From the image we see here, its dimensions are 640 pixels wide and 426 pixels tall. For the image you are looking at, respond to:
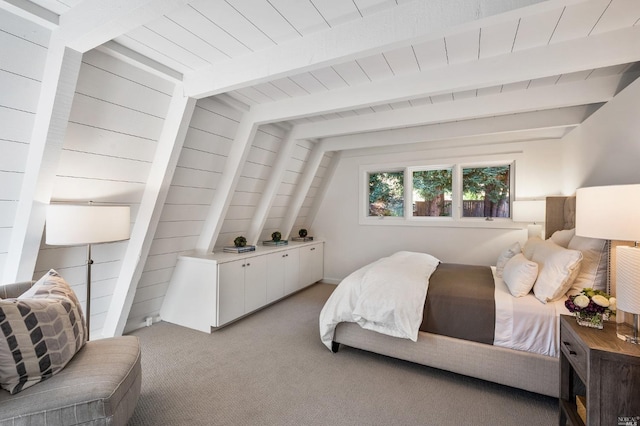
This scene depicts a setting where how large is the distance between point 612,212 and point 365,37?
155cm

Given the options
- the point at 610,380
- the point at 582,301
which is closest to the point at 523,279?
the point at 582,301

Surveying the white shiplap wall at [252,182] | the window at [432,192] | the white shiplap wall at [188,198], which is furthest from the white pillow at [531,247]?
the white shiplap wall at [188,198]

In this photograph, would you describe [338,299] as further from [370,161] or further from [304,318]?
[370,161]

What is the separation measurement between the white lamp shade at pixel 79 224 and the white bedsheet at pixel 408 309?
1.73 m

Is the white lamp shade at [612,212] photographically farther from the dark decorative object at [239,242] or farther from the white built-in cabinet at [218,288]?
the dark decorative object at [239,242]

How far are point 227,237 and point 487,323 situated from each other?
285 cm

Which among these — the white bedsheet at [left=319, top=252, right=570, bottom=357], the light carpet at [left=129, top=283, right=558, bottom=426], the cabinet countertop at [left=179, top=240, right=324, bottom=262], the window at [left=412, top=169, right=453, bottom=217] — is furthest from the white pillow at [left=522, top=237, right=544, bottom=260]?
the cabinet countertop at [left=179, top=240, right=324, bottom=262]

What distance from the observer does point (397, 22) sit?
1.52m

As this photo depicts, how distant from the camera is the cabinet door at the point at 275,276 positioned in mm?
3676

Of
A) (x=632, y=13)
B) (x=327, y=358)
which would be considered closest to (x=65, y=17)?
(x=327, y=358)

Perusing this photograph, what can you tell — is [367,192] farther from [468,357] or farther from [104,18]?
[104,18]

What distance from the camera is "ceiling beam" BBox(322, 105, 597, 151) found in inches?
117

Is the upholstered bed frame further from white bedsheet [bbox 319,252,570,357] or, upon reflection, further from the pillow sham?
the pillow sham

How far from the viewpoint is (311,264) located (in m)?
4.64
